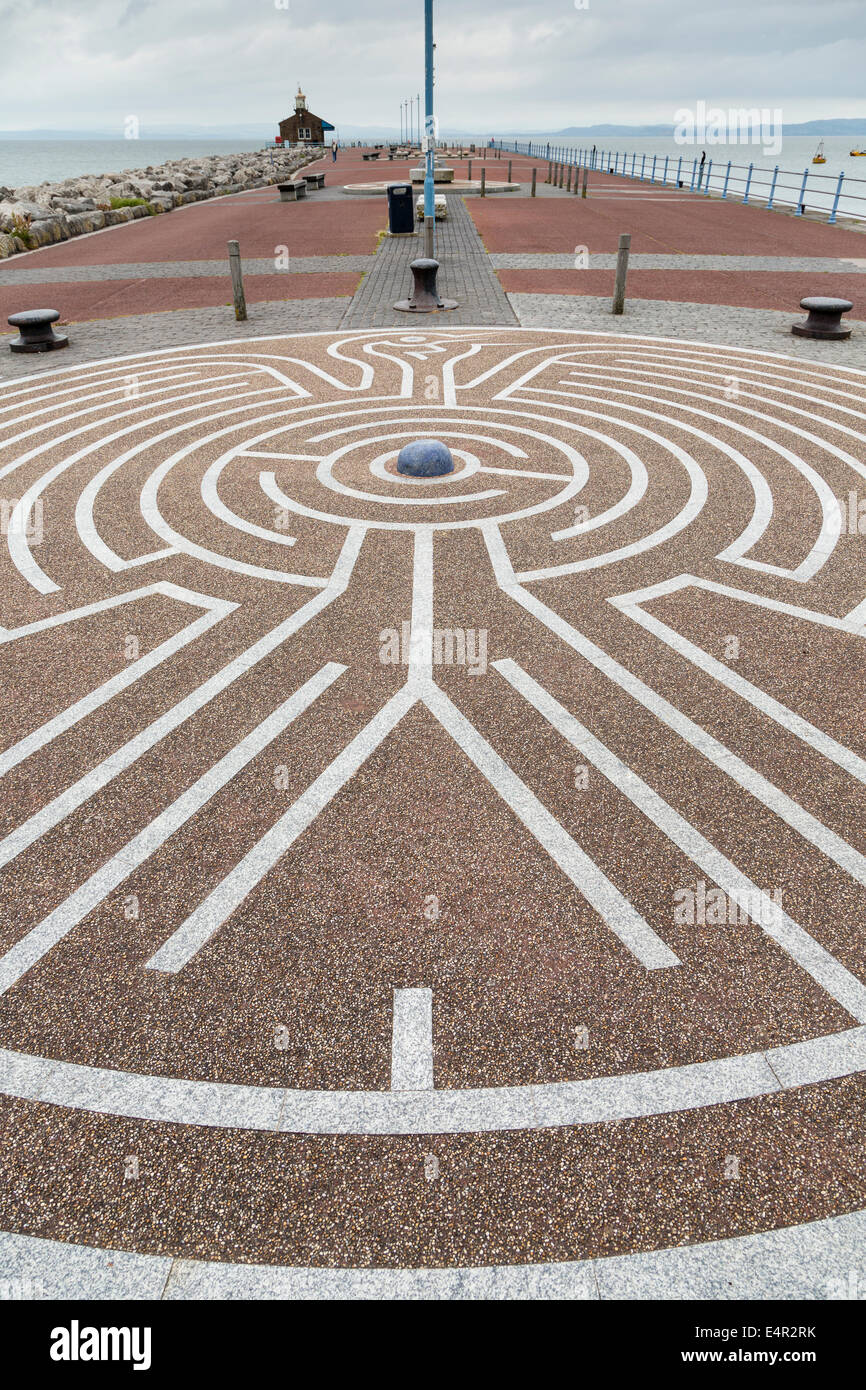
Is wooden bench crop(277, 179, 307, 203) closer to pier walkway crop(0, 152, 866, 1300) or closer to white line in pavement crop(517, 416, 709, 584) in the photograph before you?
pier walkway crop(0, 152, 866, 1300)

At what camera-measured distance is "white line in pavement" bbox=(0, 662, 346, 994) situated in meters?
3.91

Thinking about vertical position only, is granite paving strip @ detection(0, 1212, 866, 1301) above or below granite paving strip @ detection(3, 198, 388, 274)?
below

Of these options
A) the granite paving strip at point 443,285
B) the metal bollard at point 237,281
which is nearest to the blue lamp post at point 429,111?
the granite paving strip at point 443,285

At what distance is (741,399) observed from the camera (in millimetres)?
11305

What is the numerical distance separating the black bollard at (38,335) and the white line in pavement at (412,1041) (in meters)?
14.1

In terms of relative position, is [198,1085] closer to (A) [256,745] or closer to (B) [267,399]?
(A) [256,745]

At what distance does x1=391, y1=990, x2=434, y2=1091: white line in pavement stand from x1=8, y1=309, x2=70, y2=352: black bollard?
14106 mm

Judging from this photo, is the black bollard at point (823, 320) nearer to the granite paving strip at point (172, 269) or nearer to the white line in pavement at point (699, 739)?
the white line in pavement at point (699, 739)

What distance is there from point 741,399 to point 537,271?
10930 millimetres

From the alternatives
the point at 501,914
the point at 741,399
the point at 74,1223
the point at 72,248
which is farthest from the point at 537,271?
the point at 74,1223

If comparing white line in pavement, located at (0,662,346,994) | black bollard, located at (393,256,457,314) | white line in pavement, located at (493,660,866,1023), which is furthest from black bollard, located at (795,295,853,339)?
white line in pavement, located at (0,662,346,994)

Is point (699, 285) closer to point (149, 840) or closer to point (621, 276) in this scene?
point (621, 276)

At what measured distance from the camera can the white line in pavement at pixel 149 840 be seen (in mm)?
3912

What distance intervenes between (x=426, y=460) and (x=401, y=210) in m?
20.1
